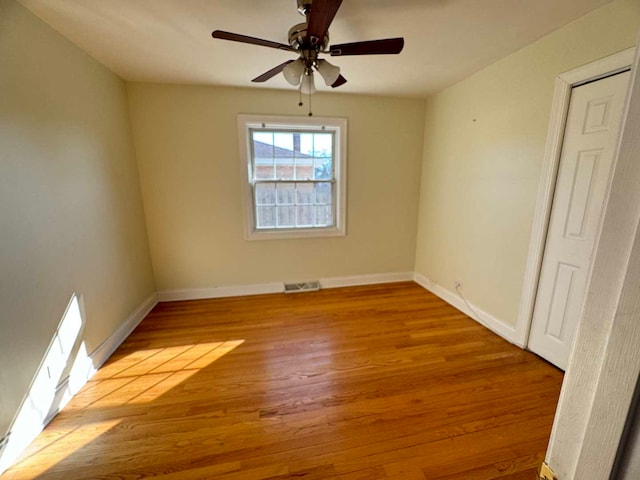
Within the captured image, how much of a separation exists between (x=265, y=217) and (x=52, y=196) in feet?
6.24

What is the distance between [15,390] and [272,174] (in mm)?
2601

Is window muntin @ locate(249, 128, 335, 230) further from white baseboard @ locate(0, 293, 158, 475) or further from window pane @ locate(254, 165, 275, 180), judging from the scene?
white baseboard @ locate(0, 293, 158, 475)

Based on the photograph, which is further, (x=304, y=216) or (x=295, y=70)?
(x=304, y=216)

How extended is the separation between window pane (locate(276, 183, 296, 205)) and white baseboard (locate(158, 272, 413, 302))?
1.03 metres

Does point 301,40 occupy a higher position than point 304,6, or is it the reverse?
point 304,6

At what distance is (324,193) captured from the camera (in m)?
3.38

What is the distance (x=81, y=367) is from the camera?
1.84 meters

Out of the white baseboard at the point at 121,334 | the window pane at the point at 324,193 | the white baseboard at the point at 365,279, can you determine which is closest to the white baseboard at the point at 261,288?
the white baseboard at the point at 365,279

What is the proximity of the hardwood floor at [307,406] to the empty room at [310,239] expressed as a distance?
0.01 metres

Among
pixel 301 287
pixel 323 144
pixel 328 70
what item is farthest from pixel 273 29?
pixel 301 287

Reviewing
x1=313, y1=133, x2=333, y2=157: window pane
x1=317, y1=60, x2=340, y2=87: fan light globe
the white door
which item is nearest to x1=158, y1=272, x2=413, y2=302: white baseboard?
x1=313, y1=133, x2=333, y2=157: window pane

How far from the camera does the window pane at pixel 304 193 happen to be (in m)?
3.28

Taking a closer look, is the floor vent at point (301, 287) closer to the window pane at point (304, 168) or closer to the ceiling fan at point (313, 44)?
the window pane at point (304, 168)

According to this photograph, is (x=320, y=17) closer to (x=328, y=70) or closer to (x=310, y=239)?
(x=328, y=70)
